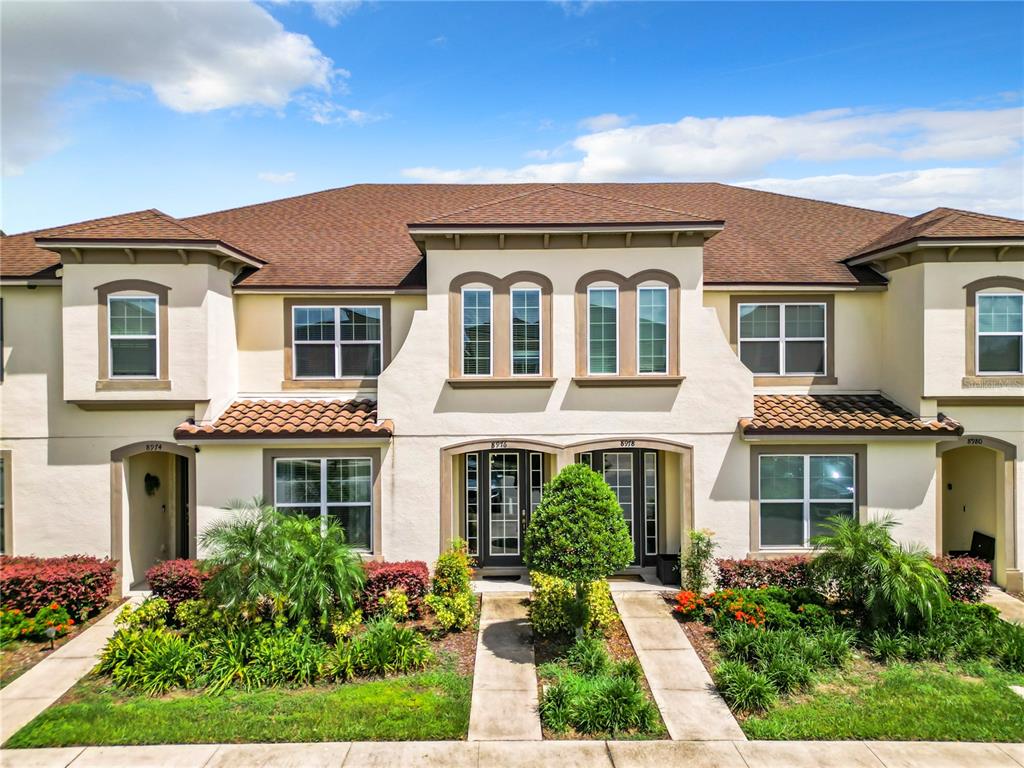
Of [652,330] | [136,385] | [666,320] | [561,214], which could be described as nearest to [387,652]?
[136,385]

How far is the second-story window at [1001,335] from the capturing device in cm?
1347

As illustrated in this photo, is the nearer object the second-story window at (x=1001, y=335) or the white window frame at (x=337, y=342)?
the second-story window at (x=1001, y=335)

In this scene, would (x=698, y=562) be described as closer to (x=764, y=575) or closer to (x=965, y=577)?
(x=764, y=575)

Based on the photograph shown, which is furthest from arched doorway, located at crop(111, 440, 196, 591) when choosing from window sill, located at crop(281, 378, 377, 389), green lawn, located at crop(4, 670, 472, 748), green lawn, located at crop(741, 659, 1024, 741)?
green lawn, located at crop(741, 659, 1024, 741)

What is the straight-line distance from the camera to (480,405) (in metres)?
13.5

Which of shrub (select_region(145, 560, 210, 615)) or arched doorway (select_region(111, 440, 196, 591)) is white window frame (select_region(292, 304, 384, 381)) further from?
shrub (select_region(145, 560, 210, 615))

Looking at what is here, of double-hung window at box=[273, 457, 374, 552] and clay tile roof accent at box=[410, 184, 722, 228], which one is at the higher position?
clay tile roof accent at box=[410, 184, 722, 228]

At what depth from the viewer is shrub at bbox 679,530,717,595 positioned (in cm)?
1290

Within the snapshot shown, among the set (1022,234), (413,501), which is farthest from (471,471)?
(1022,234)

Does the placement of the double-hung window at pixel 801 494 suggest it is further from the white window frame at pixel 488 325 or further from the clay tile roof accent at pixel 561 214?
the white window frame at pixel 488 325

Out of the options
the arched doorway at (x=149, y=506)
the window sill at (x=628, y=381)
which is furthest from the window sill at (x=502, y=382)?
the arched doorway at (x=149, y=506)

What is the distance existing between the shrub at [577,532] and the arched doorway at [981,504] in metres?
7.82

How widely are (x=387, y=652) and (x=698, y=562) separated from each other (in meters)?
6.32

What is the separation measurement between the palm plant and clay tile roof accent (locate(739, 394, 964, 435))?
7.54 feet
